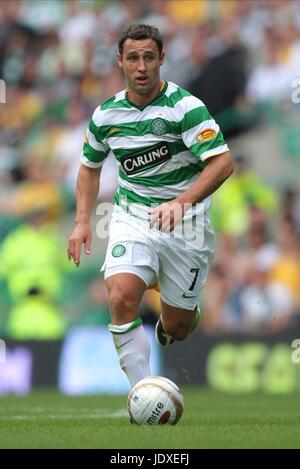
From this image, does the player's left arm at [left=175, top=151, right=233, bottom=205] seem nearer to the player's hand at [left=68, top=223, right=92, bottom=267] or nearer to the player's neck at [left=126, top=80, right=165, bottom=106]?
the player's neck at [left=126, top=80, right=165, bottom=106]

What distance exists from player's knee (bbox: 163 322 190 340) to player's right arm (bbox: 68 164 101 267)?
1101 millimetres

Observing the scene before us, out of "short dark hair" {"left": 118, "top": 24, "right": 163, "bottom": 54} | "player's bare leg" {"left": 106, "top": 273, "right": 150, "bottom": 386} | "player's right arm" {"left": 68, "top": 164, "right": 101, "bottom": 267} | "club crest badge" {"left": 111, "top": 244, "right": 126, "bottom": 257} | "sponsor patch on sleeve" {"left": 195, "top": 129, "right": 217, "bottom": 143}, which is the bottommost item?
"player's bare leg" {"left": 106, "top": 273, "right": 150, "bottom": 386}

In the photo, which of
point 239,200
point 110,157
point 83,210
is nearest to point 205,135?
point 83,210

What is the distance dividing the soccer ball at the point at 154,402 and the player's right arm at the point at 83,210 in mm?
989

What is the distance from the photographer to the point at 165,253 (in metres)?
7.51

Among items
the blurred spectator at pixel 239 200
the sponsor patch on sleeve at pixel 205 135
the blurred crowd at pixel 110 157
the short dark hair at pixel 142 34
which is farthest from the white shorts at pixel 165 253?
the blurred spectator at pixel 239 200

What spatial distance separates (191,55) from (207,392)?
562cm

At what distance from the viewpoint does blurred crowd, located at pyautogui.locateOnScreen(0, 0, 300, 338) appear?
13172mm

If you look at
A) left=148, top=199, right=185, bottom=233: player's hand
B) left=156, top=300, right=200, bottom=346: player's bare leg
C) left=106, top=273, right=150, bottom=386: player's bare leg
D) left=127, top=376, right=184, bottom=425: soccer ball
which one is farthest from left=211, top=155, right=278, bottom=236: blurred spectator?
left=127, top=376, right=184, bottom=425: soccer ball

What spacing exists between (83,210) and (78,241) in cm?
33

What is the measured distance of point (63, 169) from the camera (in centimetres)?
1557

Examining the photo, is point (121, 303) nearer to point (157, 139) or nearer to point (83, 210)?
point (83, 210)
